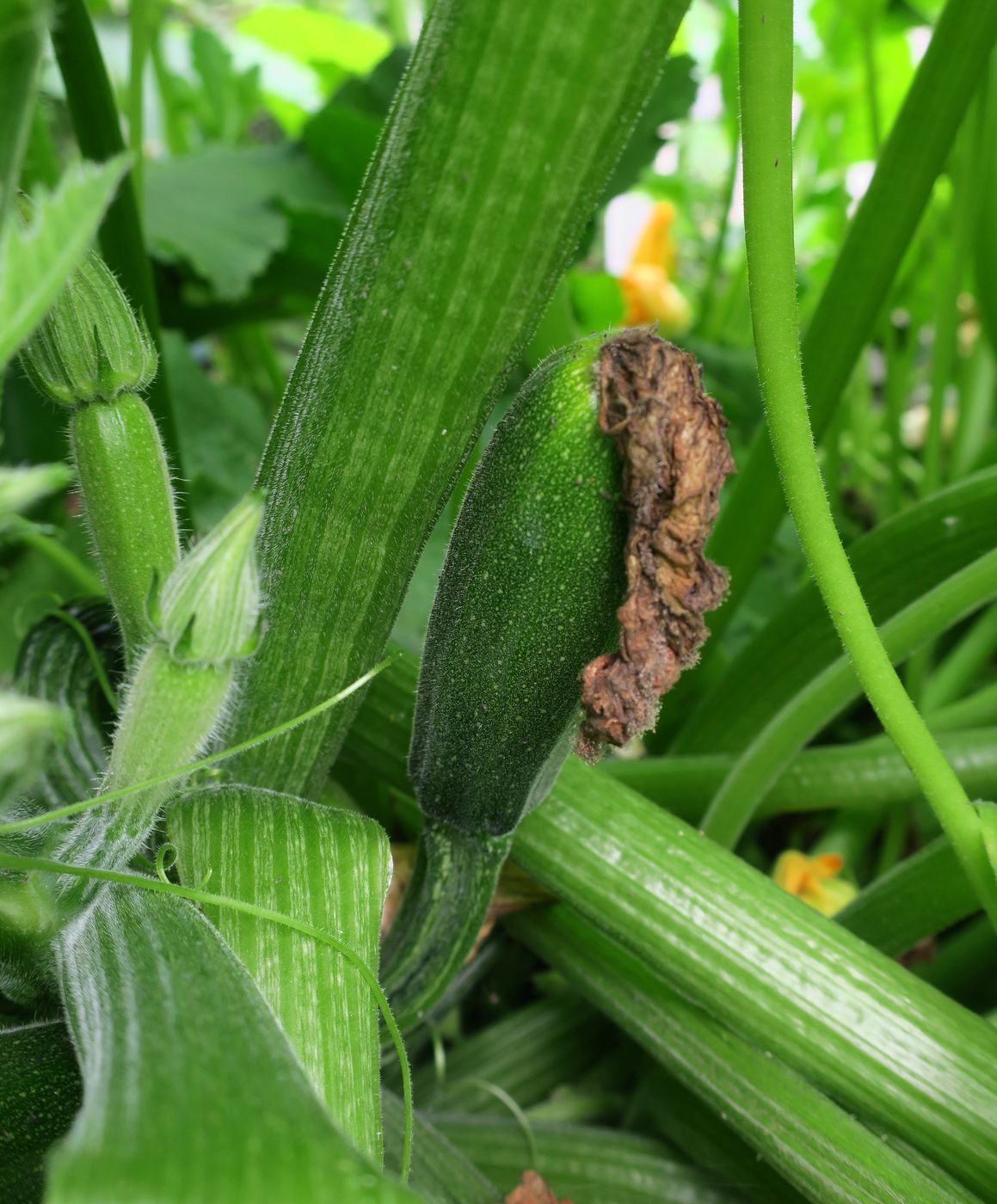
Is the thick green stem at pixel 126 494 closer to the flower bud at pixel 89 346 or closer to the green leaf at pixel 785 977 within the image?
the flower bud at pixel 89 346

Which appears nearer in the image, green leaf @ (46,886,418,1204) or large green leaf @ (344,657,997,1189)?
green leaf @ (46,886,418,1204)

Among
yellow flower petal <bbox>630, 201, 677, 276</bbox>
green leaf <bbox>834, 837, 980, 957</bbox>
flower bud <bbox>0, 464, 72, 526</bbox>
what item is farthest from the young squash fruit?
yellow flower petal <bbox>630, 201, 677, 276</bbox>

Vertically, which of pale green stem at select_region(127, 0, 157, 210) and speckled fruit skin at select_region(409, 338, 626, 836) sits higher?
pale green stem at select_region(127, 0, 157, 210)

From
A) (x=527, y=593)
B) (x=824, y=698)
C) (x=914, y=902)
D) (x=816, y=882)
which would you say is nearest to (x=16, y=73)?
(x=527, y=593)

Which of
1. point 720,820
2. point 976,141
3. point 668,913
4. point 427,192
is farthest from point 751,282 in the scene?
point 976,141

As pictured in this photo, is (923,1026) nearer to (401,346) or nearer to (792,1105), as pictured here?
(792,1105)

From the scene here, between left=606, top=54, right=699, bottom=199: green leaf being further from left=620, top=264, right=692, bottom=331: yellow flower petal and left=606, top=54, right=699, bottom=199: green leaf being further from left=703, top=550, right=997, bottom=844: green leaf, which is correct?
left=703, top=550, right=997, bottom=844: green leaf

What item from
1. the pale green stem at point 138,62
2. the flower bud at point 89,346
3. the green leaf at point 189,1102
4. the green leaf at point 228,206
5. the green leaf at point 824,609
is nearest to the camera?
the green leaf at point 189,1102

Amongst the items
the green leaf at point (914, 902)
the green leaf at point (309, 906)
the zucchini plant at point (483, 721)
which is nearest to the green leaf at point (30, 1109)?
the zucchini plant at point (483, 721)
